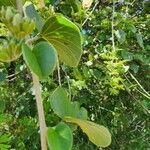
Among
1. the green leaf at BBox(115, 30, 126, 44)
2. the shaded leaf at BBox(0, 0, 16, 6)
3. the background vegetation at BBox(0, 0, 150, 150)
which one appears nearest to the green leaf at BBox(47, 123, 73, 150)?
the shaded leaf at BBox(0, 0, 16, 6)

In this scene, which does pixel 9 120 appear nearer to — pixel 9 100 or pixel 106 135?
pixel 9 100

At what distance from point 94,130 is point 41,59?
0.09 m

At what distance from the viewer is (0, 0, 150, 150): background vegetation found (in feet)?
3.36

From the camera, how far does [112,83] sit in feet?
3.40

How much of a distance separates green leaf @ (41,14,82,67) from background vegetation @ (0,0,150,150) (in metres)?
0.42

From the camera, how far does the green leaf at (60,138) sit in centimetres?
44

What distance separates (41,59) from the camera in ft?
1.52

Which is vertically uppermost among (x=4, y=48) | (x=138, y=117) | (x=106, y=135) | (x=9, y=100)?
(x=4, y=48)

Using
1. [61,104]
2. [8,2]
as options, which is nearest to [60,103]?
[61,104]

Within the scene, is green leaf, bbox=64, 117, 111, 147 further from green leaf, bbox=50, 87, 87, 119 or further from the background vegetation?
the background vegetation

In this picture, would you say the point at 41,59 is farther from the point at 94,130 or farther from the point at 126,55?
the point at 126,55

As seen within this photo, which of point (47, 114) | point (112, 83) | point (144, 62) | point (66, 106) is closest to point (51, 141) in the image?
point (66, 106)

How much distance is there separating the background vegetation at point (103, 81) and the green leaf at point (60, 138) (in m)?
0.49

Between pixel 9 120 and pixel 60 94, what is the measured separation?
0.53 m
